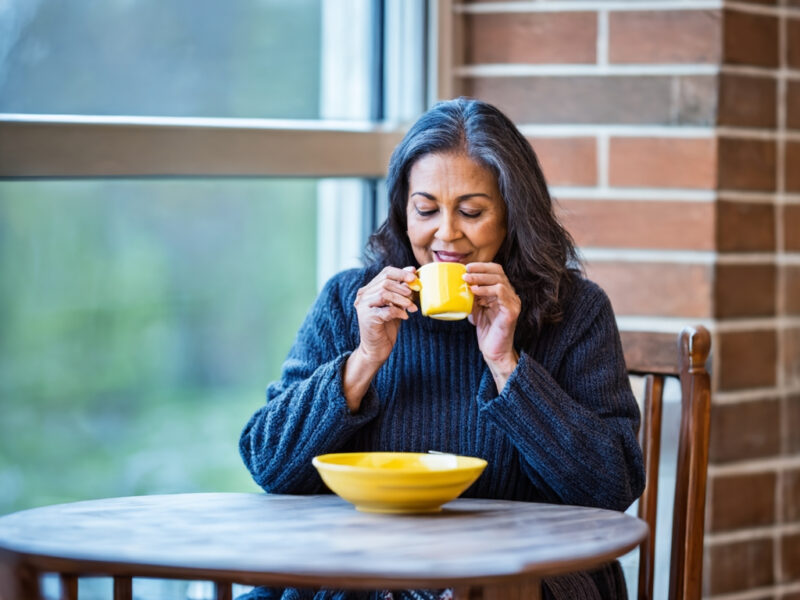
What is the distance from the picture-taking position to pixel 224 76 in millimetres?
2273

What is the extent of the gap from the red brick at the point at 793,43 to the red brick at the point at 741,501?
0.88m

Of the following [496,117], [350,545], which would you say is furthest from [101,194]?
[350,545]

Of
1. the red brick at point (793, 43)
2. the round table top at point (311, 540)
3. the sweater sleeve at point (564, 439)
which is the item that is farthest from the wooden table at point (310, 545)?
the red brick at point (793, 43)

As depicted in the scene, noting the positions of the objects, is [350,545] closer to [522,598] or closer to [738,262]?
[522,598]

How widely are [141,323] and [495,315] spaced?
841 mm

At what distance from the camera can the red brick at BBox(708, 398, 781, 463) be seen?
89.0 inches

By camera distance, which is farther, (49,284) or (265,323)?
(265,323)

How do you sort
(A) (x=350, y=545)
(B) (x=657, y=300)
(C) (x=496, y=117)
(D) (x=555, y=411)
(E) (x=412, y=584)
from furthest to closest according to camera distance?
1. (B) (x=657, y=300)
2. (C) (x=496, y=117)
3. (D) (x=555, y=411)
4. (A) (x=350, y=545)
5. (E) (x=412, y=584)

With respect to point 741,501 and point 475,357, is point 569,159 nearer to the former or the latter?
point 475,357

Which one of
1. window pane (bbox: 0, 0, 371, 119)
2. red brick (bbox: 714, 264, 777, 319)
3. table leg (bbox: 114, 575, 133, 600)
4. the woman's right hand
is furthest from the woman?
window pane (bbox: 0, 0, 371, 119)

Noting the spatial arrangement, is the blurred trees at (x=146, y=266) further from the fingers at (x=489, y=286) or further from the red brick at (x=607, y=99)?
the fingers at (x=489, y=286)

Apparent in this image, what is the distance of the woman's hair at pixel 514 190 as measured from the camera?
1789mm

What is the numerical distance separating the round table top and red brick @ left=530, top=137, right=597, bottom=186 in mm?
1016

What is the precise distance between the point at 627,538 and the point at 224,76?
1.42 m
